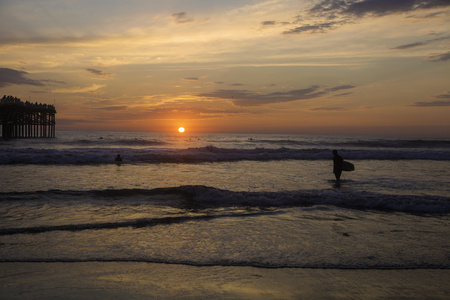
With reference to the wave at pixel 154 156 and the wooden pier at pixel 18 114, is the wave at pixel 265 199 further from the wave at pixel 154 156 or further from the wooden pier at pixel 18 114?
the wooden pier at pixel 18 114

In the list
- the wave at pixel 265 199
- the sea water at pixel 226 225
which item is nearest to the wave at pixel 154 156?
the sea water at pixel 226 225

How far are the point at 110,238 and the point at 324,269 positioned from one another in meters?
4.32

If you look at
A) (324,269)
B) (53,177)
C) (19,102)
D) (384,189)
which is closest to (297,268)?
(324,269)

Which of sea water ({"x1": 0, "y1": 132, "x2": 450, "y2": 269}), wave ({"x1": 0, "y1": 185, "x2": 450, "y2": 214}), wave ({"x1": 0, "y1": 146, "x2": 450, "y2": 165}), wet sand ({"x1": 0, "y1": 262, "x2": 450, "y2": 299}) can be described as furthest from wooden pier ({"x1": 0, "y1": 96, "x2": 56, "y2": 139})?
wet sand ({"x1": 0, "y1": 262, "x2": 450, "y2": 299})

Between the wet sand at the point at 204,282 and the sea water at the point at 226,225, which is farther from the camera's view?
the sea water at the point at 226,225

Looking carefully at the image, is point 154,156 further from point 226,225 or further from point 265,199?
point 226,225

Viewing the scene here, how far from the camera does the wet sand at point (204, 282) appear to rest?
4477 millimetres

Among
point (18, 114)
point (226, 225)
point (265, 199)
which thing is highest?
point (18, 114)

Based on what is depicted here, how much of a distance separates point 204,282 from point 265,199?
6229 mm

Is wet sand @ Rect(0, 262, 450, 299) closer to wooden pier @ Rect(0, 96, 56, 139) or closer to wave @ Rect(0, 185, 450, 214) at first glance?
wave @ Rect(0, 185, 450, 214)

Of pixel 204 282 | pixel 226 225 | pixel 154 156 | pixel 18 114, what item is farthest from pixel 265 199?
pixel 18 114

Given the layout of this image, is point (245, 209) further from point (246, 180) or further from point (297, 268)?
point (246, 180)

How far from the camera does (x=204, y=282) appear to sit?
4875 mm

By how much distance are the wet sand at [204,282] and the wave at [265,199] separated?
16.1 ft
